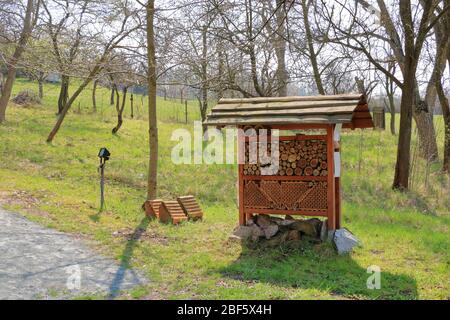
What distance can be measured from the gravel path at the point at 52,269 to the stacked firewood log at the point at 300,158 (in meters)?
3.08

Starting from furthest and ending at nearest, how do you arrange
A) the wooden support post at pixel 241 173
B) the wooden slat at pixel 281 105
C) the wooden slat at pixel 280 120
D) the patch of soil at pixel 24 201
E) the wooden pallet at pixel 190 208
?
1. the wooden pallet at pixel 190 208
2. the patch of soil at pixel 24 201
3. the wooden support post at pixel 241 173
4. the wooden slat at pixel 281 105
5. the wooden slat at pixel 280 120

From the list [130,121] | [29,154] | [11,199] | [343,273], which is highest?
[130,121]

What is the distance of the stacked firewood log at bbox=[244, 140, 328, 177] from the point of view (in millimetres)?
7562

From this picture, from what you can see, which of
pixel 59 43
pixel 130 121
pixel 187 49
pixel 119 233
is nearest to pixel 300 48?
pixel 187 49

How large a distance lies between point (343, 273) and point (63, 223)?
5194 mm

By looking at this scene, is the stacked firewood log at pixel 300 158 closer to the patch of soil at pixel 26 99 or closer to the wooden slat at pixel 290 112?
the wooden slat at pixel 290 112

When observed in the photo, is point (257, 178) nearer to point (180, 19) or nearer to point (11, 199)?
point (180, 19)

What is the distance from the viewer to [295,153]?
25.2 ft

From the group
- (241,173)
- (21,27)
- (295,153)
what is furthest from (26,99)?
(295,153)

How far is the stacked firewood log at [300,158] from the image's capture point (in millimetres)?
7562

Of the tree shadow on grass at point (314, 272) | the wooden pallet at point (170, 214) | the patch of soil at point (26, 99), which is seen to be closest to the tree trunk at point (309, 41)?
the wooden pallet at point (170, 214)

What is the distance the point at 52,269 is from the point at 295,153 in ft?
13.5

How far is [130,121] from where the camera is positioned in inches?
975

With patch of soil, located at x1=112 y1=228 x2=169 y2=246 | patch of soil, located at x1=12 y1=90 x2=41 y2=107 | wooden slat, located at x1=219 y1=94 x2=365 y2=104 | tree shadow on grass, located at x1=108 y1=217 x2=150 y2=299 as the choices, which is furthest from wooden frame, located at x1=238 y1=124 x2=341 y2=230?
patch of soil, located at x1=12 y1=90 x2=41 y2=107
